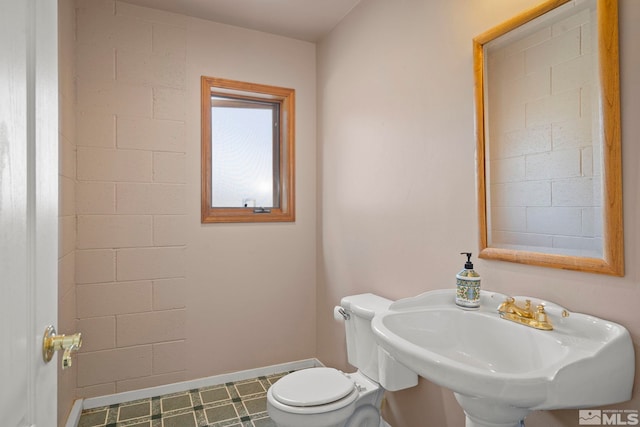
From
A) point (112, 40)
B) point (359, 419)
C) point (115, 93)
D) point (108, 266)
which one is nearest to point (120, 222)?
point (108, 266)

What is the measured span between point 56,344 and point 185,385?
78.9 inches

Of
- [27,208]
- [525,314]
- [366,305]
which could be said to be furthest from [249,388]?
[27,208]

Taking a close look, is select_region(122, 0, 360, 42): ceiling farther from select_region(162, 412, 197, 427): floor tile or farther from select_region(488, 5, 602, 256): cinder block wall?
select_region(162, 412, 197, 427): floor tile

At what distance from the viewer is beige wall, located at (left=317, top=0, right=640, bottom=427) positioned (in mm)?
1083

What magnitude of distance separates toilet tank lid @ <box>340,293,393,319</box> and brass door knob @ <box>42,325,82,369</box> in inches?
51.3

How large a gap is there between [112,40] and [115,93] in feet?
1.08

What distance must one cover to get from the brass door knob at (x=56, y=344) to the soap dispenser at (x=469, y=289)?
1.25 meters

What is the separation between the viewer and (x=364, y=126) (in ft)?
7.38

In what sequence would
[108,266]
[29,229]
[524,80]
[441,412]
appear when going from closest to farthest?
[29,229], [524,80], [441,412], [108,266]

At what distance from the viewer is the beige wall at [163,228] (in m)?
2.24

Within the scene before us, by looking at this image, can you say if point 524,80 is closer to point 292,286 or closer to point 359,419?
point 359,419

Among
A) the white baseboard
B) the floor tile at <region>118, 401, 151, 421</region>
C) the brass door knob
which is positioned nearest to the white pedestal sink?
the brass door knob

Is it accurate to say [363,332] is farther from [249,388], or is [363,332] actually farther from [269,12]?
[269,12]

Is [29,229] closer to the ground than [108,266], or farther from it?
farther from it
